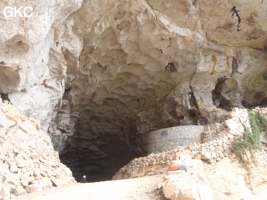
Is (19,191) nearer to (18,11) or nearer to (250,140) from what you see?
(18,11)

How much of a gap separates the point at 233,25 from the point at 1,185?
10.4 metres

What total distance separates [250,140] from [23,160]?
214 inches

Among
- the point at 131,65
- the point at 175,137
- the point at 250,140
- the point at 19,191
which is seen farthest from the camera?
the point at 131,65

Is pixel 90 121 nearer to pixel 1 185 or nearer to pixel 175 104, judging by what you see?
pixel 175 104

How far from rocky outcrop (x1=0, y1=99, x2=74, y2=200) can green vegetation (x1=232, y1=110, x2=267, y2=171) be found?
411 centimetres

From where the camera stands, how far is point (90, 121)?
14.2 metres

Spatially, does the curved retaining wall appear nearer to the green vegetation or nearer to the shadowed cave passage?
the green vegetation

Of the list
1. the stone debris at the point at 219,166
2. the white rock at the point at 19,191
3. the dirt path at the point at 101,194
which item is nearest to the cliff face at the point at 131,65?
the white rock at the point at 19,191

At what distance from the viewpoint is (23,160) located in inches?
167

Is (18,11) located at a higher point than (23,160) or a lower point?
higher

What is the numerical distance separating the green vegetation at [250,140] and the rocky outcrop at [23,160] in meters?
4.11

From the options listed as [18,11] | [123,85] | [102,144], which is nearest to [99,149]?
[102,144]

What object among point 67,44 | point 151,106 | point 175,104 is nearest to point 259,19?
point 175,104

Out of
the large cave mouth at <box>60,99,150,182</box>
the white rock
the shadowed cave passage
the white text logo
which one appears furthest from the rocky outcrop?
the shadowed cave passage
